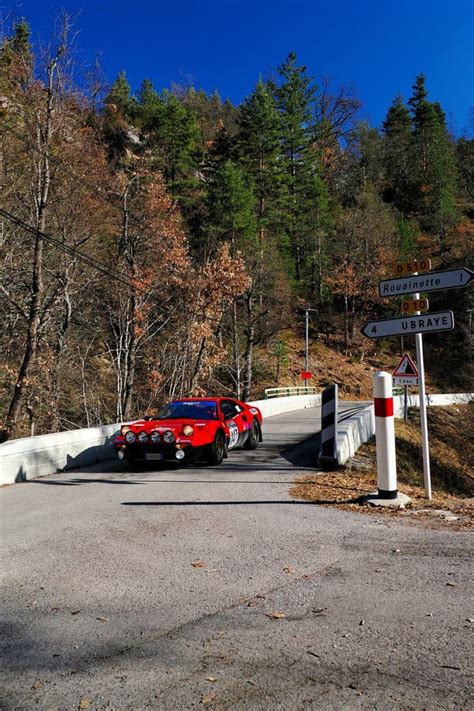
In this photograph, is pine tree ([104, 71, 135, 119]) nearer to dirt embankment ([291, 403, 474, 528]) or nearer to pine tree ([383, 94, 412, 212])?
pine tree ([383, 94, 412, 212])

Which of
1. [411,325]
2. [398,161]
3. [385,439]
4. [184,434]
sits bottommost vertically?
[385,439]

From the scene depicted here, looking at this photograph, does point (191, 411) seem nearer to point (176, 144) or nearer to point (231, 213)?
point (231, 213)

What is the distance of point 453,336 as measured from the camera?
214 feet

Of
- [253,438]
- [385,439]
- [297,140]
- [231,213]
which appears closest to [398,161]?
[297,140]

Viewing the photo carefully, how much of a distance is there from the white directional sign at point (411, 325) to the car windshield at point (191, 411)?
15.3 ft

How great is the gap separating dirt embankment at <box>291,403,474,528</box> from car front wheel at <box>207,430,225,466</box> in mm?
2190

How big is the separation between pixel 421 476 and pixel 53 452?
32.1ft

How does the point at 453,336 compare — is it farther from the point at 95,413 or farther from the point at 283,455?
the point at 283,455

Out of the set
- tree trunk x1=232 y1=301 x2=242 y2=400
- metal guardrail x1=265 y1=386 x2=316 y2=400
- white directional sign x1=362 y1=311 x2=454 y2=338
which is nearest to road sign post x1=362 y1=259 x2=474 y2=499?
white directional sign x1=362 y1=311 x2=454 y2=338

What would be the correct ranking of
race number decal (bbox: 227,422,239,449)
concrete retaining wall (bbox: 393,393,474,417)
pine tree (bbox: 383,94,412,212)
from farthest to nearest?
pine tree (bbox: 383,94,412,212) < concrete retaining wall (bbox: 393,393,474,417) < race number decal (bbox: 227,422,239,449)

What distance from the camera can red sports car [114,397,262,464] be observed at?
10.4m

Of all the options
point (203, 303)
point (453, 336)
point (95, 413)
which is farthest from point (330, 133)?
point (95, 413)

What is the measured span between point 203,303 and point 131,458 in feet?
69.6

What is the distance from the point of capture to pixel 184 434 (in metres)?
10.5
